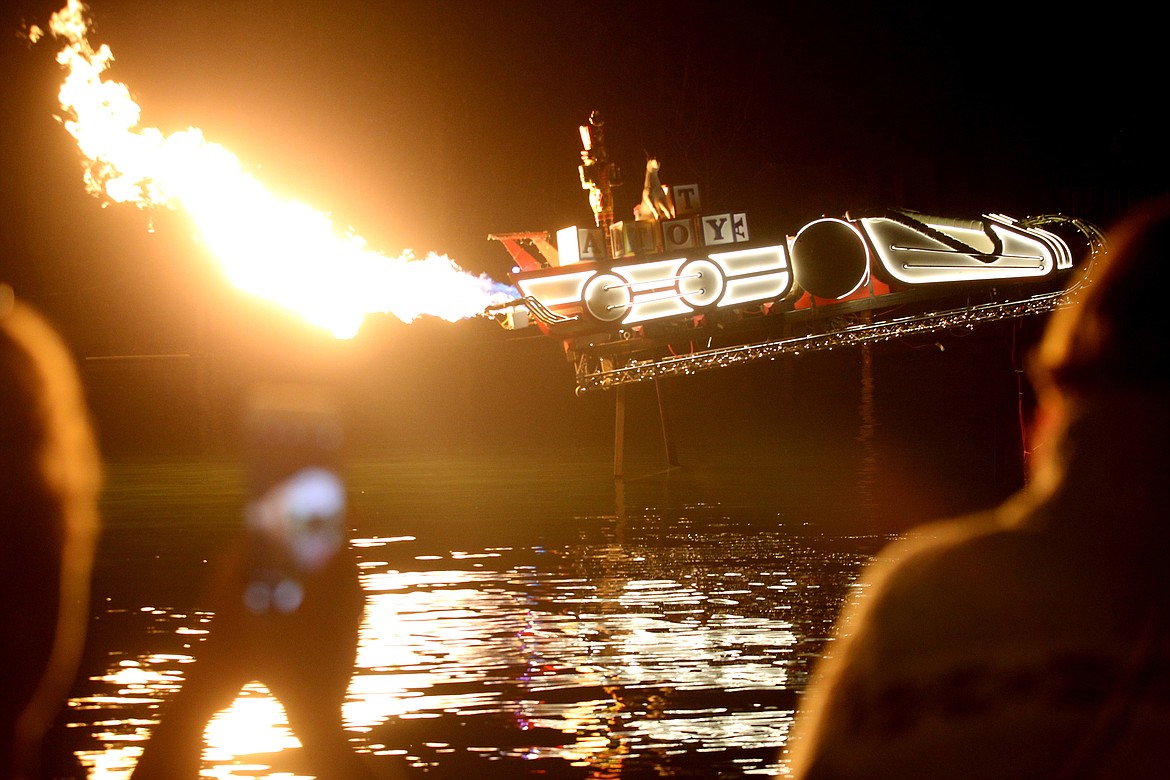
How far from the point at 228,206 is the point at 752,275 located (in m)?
6.62

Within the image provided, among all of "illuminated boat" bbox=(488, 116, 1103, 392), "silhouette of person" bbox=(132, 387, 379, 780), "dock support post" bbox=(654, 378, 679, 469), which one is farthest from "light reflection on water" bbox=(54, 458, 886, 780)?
"dock support post" bbox=(654, 378, 679, 469)

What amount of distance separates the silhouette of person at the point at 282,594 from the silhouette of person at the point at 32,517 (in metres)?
1.44

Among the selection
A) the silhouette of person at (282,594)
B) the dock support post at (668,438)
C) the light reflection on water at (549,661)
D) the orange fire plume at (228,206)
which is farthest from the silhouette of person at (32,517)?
the dock support post at (668,438)

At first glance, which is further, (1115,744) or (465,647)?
(465,647)

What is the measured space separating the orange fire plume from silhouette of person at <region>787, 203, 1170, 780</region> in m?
15.2

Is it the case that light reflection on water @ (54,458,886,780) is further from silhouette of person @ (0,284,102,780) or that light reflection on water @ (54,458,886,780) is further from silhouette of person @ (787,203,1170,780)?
silhouette of person @ (787,203,1170,780)

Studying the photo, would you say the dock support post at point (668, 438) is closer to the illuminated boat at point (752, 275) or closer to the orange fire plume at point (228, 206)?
the illuminated boat at point (752, 275)

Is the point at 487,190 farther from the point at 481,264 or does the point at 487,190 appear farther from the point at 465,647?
the point at 465,647

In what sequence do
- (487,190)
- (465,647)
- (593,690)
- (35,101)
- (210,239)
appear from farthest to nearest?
1. (487,190)
2. (35,101)
3. (210,239)
4. (465,647)
5. (593,690)

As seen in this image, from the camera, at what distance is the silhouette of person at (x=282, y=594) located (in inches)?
153

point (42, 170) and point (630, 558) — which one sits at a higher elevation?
point (42, 170)

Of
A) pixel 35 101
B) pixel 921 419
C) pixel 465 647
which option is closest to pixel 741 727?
pixel 465 647

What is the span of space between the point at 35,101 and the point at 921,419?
826 inches

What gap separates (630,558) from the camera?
39.8 feet
